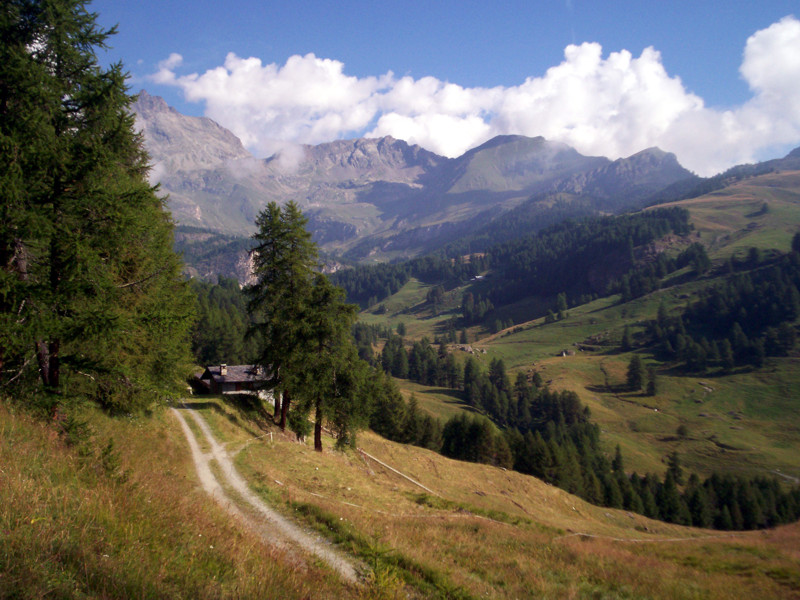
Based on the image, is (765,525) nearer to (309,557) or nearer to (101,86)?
(309,557)

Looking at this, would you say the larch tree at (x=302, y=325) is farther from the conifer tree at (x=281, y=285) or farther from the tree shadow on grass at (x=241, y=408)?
the tree shadow on grass at (x=241, y=408)

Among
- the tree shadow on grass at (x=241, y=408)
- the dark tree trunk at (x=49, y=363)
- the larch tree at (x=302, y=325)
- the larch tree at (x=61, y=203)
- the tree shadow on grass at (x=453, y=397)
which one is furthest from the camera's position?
the tree shadow on grass at (x=453, y=397)

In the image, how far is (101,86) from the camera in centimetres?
1212

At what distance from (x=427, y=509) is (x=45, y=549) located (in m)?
20.6

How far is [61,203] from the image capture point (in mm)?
10805

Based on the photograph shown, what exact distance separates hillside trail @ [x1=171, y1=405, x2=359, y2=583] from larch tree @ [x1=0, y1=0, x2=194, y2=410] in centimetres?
543

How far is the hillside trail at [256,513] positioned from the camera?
10.6m

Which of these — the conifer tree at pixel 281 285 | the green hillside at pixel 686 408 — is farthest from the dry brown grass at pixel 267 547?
the green hillside at pixel 686 408

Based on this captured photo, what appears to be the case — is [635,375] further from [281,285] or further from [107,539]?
[107,539]

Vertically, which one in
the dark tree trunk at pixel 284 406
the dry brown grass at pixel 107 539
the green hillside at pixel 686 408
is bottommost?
the green hillside at pixel 686 408

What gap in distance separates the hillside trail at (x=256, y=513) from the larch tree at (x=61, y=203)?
543 centimetres

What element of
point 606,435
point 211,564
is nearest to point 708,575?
point 211,564

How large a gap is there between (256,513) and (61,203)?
37.2 feet

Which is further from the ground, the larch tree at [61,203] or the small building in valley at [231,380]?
the larch tree at [61,203]
